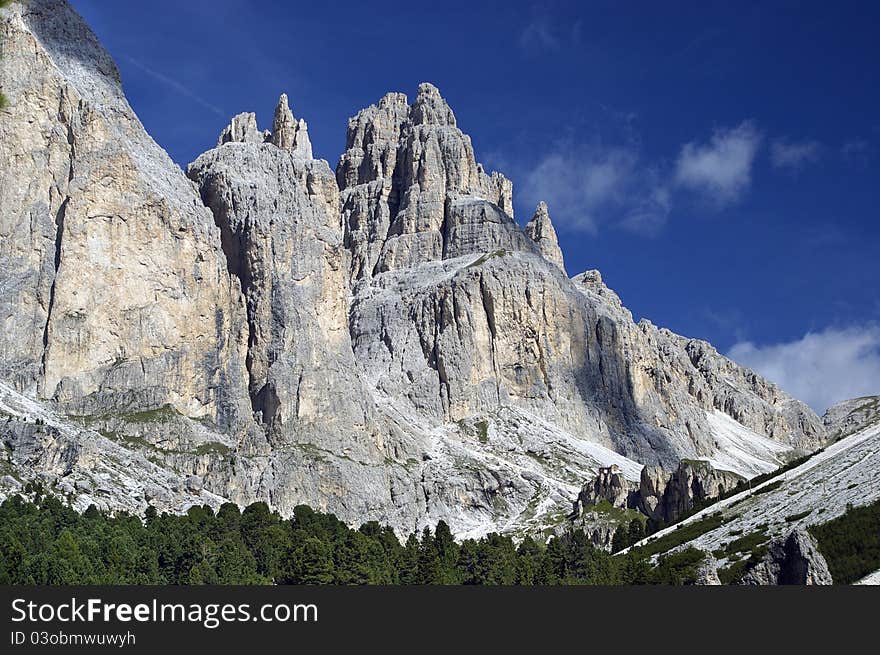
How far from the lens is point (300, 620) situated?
209 ft

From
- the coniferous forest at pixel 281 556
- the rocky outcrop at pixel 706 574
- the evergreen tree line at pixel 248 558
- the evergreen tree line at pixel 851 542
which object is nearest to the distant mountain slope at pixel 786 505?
the evergreen tree line at pixel 851 542

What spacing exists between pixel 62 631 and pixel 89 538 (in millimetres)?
92548

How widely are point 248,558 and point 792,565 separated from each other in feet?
273

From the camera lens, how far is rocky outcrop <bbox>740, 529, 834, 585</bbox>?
286 feet

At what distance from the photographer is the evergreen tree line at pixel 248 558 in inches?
4916

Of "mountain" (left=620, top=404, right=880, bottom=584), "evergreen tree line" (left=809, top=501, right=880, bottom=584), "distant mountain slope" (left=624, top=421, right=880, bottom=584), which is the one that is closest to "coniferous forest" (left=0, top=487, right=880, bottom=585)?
"evergreen tree line" (left=809, top=501, right=880, bottom=584)

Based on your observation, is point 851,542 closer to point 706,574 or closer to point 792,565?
point 792,565

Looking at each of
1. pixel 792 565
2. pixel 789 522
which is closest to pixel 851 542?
pixel 792 565

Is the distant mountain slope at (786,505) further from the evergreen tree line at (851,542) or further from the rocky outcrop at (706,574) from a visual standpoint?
the rocky outcrop at (706,574)

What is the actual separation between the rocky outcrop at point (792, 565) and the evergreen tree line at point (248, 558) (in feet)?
31.8

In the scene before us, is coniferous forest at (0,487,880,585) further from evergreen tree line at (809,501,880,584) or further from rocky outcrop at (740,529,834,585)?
rocky outcrop at (740,529,834,585)

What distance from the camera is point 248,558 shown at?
153750mm

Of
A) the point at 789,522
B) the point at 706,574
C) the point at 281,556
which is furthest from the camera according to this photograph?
the point at 281,556

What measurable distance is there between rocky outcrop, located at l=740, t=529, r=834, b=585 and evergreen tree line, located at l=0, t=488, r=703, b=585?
9.69 metres
